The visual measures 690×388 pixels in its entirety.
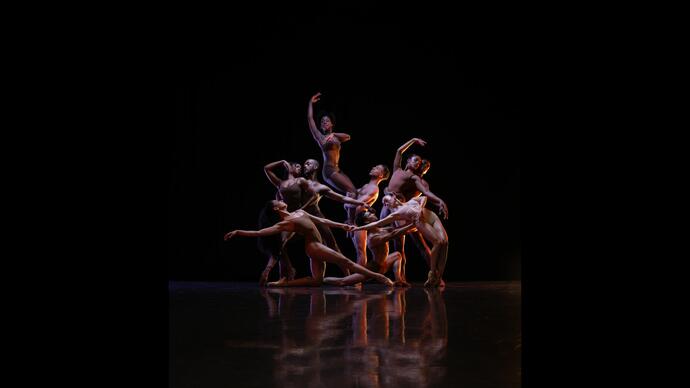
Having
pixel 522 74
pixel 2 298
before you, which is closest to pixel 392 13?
pixel 522 74

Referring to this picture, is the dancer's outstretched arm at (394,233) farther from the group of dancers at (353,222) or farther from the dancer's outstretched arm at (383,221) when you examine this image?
the dancer's outstretched arm at (383,221)

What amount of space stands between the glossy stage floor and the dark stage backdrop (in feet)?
13.9

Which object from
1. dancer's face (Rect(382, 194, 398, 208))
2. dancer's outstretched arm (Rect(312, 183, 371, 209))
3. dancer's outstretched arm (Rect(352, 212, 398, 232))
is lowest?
dancer's outstretched arm (Rect(352, 212, 398, 232))

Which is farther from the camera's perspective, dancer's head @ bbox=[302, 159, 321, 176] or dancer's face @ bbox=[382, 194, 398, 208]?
dancer's head @ bbox=[302, 159, 321, 176]

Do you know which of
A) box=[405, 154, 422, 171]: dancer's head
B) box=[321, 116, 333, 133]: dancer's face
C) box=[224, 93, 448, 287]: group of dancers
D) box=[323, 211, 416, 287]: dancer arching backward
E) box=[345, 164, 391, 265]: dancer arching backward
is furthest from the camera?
box=[321, 116, 333, 133]: dancer's face

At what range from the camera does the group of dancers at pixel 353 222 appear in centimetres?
602

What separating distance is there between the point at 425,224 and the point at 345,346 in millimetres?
4108

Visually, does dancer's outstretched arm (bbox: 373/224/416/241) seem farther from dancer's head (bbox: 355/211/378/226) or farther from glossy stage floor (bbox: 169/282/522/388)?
glossy stage floor (bbox: 169/282/522/388)

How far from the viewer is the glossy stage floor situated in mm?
1712

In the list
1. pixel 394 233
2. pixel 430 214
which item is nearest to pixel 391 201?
pixel 394 233

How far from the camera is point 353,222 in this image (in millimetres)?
6965

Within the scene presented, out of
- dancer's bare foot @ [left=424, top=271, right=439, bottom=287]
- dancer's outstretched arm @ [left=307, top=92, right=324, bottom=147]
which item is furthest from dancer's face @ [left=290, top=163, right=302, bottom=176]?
dancer's bare foot @ [left=424, top=271, right=439, bottom=287]

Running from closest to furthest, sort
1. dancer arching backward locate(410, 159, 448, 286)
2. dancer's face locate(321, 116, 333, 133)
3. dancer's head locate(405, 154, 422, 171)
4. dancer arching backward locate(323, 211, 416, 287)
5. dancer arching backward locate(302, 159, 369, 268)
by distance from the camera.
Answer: dancer arching backward locate(410, 159, 448, 286) < dancer arching backward locate(323, 211, 416, 287) < dancer's head locate(405, 154, 422, 171) < dancer arching backward locate(302, 159, 369, 268) < dancer's face locate(321, 116, 333, 133)

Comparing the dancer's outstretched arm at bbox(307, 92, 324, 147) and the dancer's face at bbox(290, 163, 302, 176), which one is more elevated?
the dancer's outstretched arm at bbox(307, 92, 324, 147)
